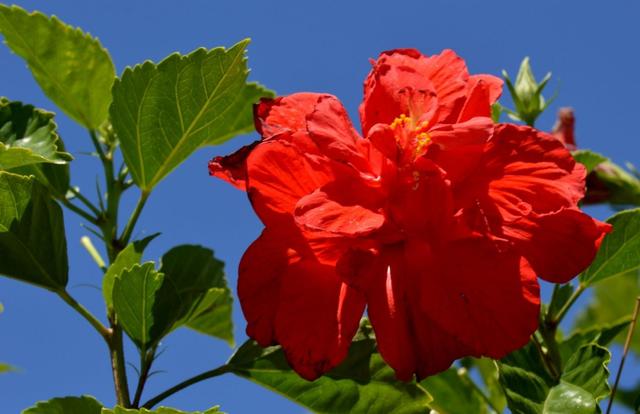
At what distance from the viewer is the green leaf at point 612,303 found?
321 cm

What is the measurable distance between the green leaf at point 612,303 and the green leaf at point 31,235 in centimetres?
216

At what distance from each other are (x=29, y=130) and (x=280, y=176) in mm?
553

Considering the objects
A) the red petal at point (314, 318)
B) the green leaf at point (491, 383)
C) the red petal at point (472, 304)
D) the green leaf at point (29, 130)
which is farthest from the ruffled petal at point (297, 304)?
the green leaf at point (491, 383)

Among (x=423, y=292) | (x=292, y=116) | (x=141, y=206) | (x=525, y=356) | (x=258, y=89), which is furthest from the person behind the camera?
(x=258, y=89)

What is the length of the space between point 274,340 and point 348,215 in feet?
0.67

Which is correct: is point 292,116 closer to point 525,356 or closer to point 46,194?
point 46,194

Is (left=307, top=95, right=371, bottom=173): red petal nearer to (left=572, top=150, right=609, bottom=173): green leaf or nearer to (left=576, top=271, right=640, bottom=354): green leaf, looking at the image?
(left=572, top=150, right=609, bottom=173): green leaf

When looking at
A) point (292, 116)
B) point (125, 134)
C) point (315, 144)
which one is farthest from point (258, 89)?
point (315, 144)

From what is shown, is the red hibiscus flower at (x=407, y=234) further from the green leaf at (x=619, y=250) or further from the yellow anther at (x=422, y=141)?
the green leaf at (x=619, y=250)

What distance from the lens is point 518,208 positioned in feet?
4.20

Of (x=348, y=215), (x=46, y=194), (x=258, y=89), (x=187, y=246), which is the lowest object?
(x=348, y=215)

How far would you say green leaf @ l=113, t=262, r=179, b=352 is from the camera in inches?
56.4

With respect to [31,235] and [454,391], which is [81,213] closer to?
[31,235]

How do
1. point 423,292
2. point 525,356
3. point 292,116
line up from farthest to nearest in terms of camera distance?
1. point 525,356
2. point 292,116
3. point 423,292
